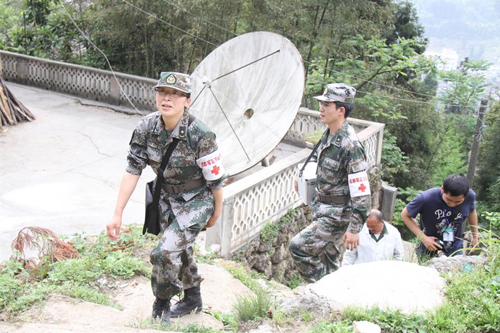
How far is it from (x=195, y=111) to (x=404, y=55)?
9632 millimetres

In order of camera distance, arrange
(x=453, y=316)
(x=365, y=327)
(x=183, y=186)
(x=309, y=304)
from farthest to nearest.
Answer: (x=183, y=186) → (x=309, y=304) → (x=453, y=316) → (x=365, y=327)

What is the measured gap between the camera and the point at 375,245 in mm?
5484

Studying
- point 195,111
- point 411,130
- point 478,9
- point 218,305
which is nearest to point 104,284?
point 218,305

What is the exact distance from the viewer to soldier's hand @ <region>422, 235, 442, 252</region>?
208 inches

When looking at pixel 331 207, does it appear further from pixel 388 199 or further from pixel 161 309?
pixel 388 199

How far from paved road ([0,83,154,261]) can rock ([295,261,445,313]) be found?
409 cm

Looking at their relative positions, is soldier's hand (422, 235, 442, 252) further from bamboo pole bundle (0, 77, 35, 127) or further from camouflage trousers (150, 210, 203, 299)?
bamboo pole bundle (0, 77, 35, 127)

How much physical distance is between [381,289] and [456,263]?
80 centimetres

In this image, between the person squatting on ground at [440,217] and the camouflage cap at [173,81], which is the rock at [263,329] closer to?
the camouflage cap at [173,81]

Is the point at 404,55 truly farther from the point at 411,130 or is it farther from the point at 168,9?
the point at 168,9

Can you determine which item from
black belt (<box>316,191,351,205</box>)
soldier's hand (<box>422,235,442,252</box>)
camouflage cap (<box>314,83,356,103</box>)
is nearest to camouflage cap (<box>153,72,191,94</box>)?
camouflage cap (<box>314,83,356,103</box>)

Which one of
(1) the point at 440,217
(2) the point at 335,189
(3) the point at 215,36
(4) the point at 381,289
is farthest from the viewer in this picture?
(3) the point at 215,36

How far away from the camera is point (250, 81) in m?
9.09

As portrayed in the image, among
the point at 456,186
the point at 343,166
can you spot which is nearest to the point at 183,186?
the point at 343,166
